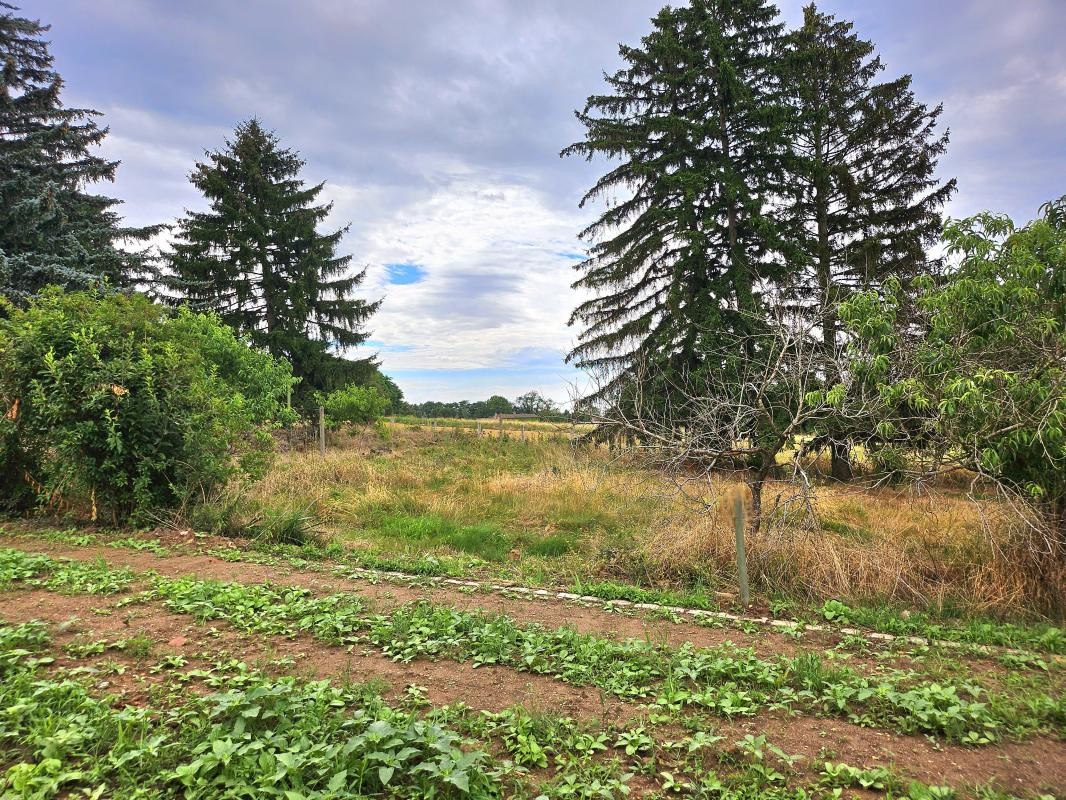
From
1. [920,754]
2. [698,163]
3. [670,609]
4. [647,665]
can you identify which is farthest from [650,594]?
[698,163]

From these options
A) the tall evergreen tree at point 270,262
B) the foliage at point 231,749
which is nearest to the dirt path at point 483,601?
the foliage at point 231,749

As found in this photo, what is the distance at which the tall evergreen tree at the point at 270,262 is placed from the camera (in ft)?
76.3

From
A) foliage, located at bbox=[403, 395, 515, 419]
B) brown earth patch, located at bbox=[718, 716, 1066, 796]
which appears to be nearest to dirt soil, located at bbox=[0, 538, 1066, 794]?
brown earth patch, located at bbox=[718, 716, 1066, 796]

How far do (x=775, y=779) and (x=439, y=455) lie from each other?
1762 centimetres

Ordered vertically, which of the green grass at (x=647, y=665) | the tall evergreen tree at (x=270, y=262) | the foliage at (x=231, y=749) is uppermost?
the tall evergreen tree at (x=270, y=262)

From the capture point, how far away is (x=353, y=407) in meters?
20.8

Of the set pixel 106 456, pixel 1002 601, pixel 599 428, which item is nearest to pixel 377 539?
pixel 106 456

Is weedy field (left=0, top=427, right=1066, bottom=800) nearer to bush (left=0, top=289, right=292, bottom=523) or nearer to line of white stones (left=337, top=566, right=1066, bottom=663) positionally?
line of white stones (left=337, top=566, right=1066, bottom=663)

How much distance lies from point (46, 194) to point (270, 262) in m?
8.40

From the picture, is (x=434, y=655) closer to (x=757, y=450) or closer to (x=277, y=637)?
(x=277, y=637)

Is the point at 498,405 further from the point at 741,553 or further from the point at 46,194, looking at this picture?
the point at 741,553

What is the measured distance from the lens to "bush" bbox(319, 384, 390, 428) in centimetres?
2059

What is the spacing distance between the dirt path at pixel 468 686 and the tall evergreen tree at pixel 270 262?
20704 mm

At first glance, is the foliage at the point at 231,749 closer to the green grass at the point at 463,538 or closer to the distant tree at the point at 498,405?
the green grass at the point at 463,538
